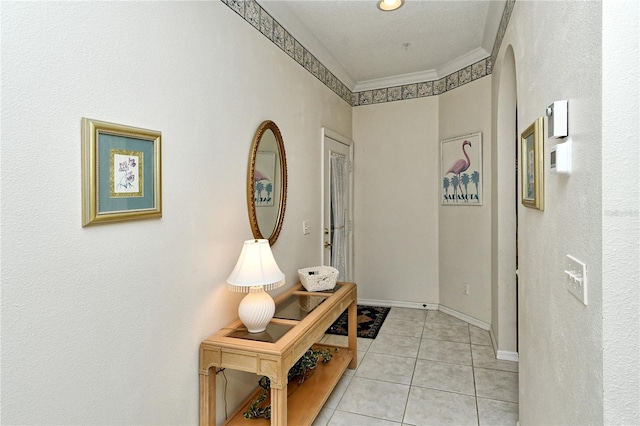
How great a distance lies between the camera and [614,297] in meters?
0.89

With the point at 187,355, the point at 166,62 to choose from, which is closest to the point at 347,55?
the point at 166,62

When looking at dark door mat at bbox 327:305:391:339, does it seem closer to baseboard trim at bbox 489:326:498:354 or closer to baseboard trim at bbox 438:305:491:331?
baseboard trim at bbox 438:305:491:331

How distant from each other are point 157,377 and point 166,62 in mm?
1403

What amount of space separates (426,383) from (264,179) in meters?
1.86

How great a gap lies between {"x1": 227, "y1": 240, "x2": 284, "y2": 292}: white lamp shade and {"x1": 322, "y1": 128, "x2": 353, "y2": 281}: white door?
1620 millimetres

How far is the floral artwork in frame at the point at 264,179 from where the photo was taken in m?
2.38

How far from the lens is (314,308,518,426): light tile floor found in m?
2.25

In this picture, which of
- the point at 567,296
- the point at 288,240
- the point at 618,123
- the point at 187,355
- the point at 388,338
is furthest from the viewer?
the point at 388,338

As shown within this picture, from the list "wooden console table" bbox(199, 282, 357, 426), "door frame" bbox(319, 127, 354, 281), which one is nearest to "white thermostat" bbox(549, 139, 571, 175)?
"wooden console table" bbox(199, 282, 357, 426)

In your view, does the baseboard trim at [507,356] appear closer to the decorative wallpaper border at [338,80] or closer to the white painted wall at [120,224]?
the white painted wall at [120,224]

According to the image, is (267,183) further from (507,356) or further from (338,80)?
(507,356)

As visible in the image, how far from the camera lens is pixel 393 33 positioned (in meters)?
3.13

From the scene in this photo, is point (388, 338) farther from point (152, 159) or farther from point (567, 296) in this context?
point (152, 159)

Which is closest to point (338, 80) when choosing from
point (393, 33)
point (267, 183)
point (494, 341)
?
point (393, 33)
